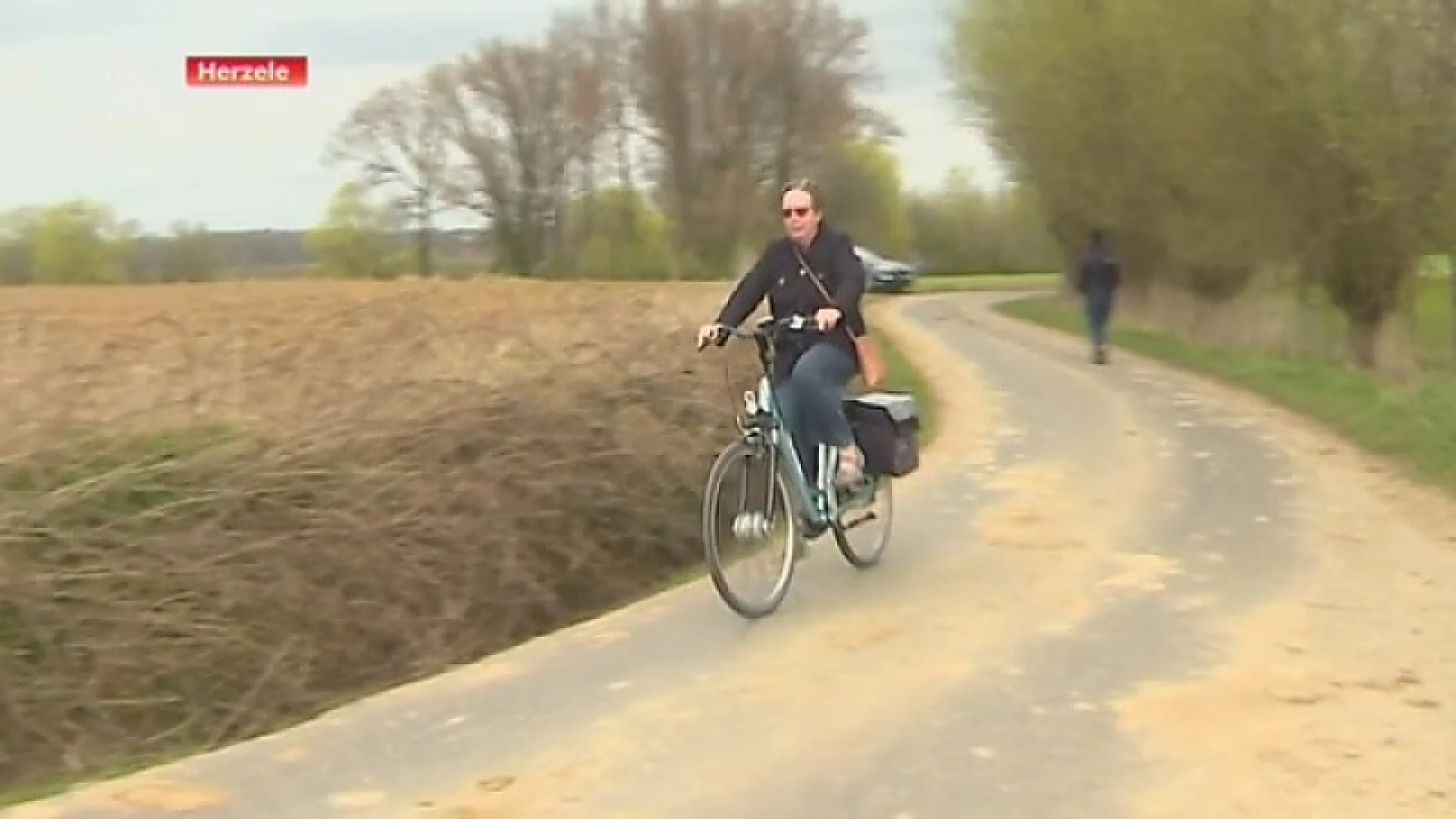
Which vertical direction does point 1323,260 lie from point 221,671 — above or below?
above

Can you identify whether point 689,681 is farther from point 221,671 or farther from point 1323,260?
point 1323,260

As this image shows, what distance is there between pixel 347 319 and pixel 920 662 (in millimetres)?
4828

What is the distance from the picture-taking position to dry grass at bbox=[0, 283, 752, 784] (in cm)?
716

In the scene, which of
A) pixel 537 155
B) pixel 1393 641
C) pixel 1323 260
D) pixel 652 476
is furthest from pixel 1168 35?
pixel 537 155

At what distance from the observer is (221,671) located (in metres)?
7.51

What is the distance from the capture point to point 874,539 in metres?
9.42

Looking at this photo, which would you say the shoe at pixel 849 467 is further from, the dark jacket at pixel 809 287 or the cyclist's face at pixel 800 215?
the cyclist's face at pixel 800 215

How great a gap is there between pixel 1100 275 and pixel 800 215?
16692mm

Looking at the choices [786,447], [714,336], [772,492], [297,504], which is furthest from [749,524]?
[297,504]

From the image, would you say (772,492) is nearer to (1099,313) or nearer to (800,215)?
(800,215)

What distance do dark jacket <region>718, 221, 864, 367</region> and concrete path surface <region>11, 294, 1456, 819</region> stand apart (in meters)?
1.22

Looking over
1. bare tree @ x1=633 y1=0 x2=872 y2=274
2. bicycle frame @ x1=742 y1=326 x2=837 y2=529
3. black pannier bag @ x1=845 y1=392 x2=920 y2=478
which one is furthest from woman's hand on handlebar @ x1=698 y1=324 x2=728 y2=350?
bare tree @ x1=633 y1=0 x2=872 y2=274

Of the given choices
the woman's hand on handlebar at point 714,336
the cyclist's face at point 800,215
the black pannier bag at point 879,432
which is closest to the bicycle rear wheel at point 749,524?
the woman's hand on handlebar at point 714,336

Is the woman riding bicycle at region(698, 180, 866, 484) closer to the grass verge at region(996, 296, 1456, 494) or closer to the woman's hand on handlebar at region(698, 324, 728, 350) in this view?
the woman's hand on handlebar at region(698, 324, 728, 350)
